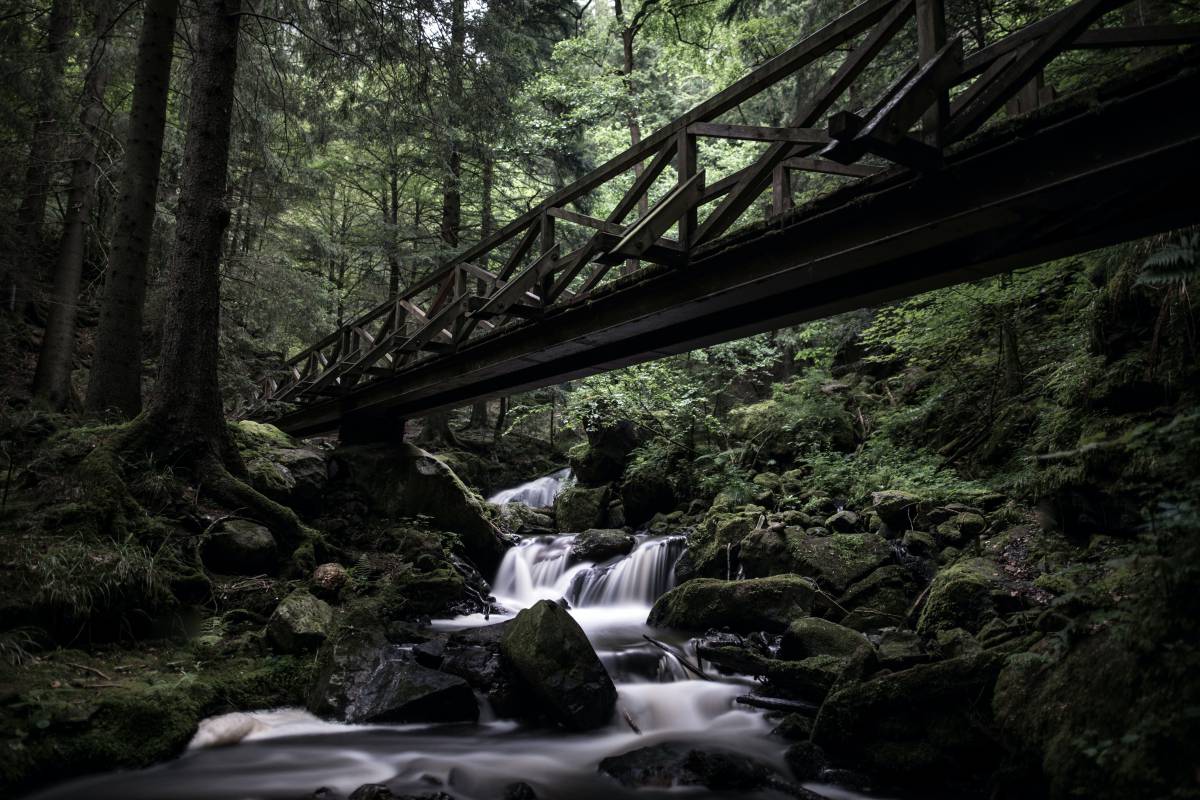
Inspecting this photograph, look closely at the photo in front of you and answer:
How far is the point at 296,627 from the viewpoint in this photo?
638cm

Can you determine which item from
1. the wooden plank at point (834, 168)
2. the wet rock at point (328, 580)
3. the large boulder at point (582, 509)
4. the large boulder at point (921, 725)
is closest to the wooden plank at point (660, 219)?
the wooden plank at point (834, 168)

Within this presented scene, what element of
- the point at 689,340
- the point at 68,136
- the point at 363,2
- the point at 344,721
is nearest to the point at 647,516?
the point at 689,340

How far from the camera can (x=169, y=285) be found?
8.09 m

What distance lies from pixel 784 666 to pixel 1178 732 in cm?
348

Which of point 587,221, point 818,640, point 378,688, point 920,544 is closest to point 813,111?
point 587,221

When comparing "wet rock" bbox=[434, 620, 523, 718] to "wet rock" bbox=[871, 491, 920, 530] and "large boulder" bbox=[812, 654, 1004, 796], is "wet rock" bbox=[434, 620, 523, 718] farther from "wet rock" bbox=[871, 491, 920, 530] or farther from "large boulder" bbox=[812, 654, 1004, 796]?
"wet rock" bbox=[871, 491, 920, 530]

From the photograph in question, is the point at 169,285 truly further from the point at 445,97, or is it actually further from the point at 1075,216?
the point at 1075,216

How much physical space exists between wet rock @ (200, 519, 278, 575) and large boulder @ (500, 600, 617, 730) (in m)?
3.25

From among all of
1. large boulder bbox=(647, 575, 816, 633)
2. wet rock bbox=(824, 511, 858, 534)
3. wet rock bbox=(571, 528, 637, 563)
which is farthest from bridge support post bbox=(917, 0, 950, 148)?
wet rock bbox=(571, 528, 637, 563)

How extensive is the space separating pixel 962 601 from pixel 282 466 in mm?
9011

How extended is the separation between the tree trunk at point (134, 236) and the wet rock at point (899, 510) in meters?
10.2

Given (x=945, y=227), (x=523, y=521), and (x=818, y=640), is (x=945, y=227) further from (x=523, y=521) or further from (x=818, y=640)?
(x=523, y=521)

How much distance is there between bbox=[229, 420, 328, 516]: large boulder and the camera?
30.4ft

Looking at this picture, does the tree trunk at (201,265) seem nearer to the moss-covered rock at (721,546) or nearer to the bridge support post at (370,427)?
the bridge support post at (370,427)
